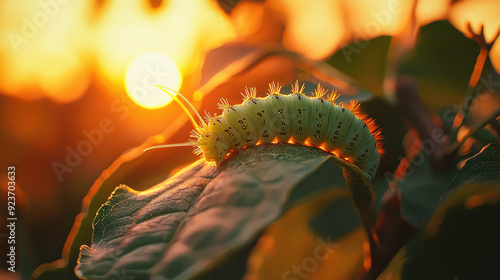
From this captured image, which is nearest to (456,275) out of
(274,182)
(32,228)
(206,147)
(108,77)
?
(274,182)

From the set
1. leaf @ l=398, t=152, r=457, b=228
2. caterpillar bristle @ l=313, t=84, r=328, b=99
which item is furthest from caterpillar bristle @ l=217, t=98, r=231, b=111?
leaf @ l=398, t=152, r=457, b=228

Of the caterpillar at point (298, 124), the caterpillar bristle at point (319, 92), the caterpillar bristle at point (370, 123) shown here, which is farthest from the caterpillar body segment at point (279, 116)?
the caterpillar bristle at point (370, 123)

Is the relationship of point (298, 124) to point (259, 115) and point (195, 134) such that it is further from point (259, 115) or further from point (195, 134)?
point (195, 134)

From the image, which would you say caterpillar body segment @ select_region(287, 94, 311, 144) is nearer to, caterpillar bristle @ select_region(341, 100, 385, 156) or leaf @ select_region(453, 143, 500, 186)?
caterpillar bristle @ select_region(341, 100, 385, 156)

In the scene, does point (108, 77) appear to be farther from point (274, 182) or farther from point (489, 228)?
point (489, 228)

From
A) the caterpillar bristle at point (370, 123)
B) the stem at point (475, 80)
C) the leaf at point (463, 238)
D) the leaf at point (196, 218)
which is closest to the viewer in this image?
the leaf at point (196, 218)

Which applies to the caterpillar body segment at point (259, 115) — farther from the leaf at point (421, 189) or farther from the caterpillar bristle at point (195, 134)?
the leaf at point (421, 189)

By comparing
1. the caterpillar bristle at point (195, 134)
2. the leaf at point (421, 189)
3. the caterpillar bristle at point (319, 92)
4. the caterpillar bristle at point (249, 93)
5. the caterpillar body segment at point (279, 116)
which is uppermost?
the caterpillar bristle at point (195, 134)

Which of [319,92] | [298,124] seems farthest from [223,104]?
[319,92]
